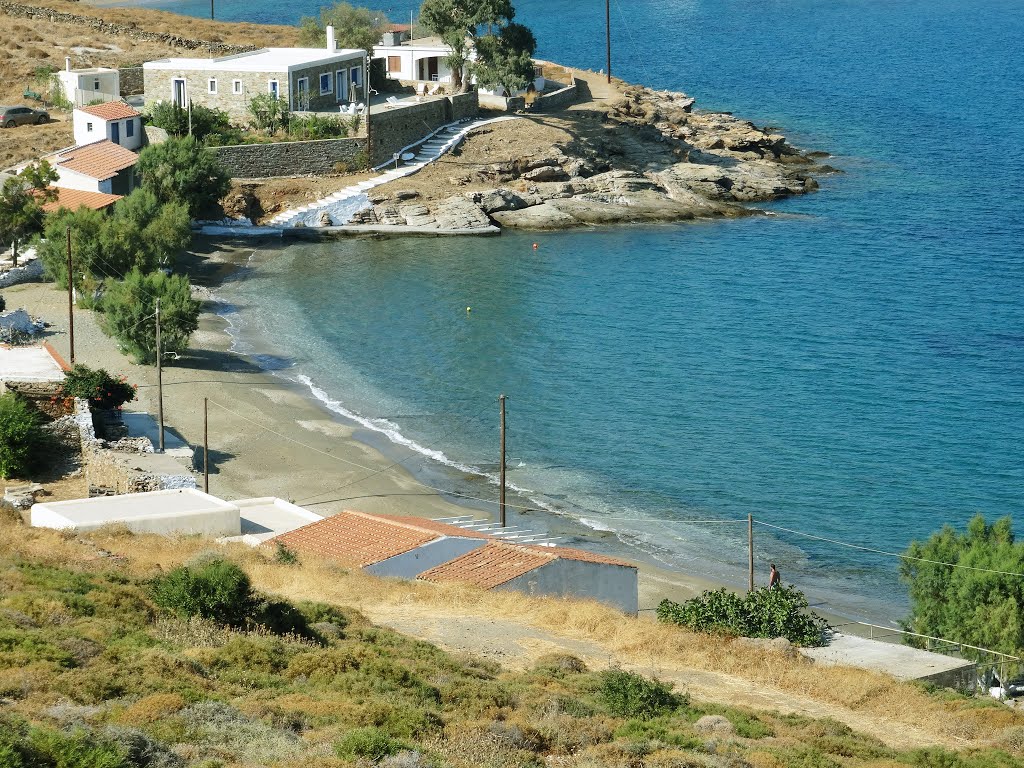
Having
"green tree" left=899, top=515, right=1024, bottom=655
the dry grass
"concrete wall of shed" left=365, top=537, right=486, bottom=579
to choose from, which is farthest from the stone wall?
"green tree" left=899, top=515, right=1024, bottom=655

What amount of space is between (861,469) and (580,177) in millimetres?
35358

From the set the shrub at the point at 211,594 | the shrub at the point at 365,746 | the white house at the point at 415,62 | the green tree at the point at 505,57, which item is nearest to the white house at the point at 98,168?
the white house at the point at 415,62

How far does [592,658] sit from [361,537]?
7617mm

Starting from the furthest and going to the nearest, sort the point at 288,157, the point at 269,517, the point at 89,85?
the point at 89,85
the point at 288,157
the point at 269,517

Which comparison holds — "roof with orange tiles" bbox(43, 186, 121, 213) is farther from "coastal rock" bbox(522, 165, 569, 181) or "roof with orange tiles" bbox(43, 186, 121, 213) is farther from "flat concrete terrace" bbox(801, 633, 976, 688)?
"flat concrete terrace" bbox(801, 633, 976, 688)

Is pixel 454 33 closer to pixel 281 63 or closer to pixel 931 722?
pixel 281 63

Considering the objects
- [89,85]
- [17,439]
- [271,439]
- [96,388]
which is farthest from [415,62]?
[17,439]

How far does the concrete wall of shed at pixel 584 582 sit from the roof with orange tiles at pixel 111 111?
45377 millimetres

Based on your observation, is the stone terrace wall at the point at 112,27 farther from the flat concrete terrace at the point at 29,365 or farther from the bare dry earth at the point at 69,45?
the flat concrete terrace at the point at 29,365

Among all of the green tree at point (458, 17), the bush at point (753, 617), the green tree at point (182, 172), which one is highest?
the green tree at point (458, 17)

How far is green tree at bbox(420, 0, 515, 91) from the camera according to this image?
7369 cm

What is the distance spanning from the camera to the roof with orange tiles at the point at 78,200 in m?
55.9

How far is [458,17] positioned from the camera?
74.0 meters

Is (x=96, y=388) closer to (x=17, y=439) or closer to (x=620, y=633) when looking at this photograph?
(x=17, y=439)
